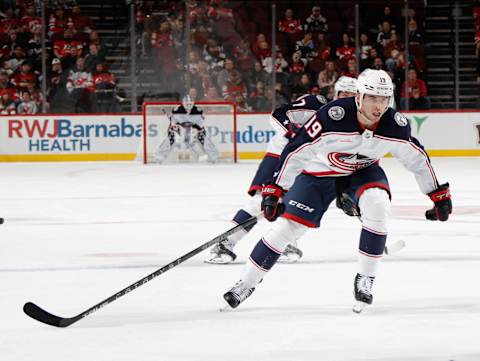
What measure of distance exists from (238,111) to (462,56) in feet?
11.0

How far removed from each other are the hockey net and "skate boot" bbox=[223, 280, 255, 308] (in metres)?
8.97

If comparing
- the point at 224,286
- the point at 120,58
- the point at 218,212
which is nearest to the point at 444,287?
the point at 224,286

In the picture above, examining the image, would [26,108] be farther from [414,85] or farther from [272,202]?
[272,202]

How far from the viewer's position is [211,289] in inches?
162

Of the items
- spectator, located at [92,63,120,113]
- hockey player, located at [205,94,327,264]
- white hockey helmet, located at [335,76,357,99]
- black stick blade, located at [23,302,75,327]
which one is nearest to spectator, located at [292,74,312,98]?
spectator, located at [92,63,120,113]

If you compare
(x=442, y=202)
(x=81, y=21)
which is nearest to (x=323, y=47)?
(x=81, y=21)

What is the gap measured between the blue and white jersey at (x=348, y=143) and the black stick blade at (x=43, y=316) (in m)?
0.92

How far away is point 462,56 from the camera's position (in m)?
→ 13.9

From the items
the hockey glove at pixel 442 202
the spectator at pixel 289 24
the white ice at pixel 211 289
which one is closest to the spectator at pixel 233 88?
the spectator at pixel 289 24

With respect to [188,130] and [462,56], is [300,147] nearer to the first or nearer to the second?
[188,130]

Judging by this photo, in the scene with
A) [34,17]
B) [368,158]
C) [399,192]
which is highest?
[34,17]

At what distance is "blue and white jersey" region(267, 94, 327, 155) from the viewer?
15.9ft

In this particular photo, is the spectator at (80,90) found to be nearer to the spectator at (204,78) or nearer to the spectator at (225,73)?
the spectator at (204,78)

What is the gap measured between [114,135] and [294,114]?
842cm
